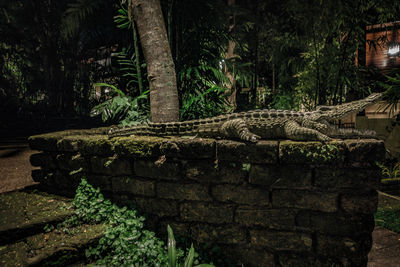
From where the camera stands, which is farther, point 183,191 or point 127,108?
point 127,108

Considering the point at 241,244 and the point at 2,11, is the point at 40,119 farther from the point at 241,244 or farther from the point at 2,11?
the point at 241,244

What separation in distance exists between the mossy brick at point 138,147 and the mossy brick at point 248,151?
1.89ft

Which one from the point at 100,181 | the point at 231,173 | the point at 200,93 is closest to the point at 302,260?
the point at 231,173

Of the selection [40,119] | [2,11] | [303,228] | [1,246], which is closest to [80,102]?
[40,119]

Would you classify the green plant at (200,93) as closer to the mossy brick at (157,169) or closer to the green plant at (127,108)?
the green plant at (127,108)

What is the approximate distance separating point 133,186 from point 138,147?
0.41 m

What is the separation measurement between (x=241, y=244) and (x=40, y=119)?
26.5 ft

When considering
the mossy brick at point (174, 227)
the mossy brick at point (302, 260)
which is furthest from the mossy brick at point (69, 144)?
the mossy brick at point (302, 260)

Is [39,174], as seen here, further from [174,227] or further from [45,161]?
[174,227]

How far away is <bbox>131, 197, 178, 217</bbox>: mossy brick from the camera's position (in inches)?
75.4

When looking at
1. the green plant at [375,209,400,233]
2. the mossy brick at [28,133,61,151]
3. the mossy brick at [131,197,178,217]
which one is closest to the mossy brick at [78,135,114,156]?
the mossy brick at [28,133,61,151]

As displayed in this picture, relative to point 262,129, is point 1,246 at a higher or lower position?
lower

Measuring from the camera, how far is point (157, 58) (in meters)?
2.81

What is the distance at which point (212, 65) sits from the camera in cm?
362
